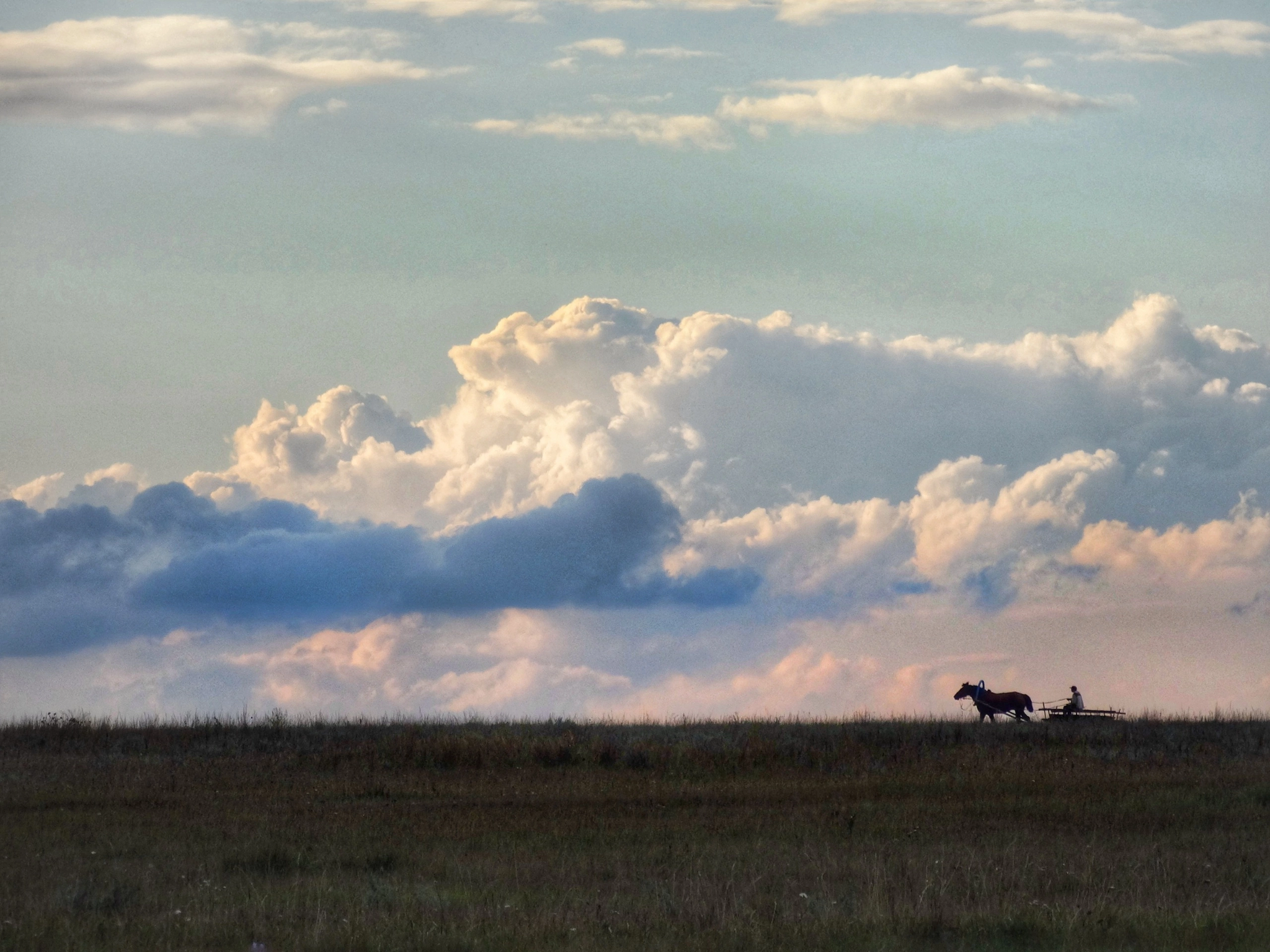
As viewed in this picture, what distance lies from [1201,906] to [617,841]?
420 inches

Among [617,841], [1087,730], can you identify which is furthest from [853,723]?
[617,841]

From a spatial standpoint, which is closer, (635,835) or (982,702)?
(635,835)

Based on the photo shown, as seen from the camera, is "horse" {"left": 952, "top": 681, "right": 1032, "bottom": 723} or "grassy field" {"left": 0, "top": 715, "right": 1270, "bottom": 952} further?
"horse" {"left": 952, "top": 681, "right": 1032, "bottom": 723}

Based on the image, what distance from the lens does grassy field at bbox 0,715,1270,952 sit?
14133mm

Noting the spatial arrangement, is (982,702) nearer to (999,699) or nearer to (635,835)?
(999,699)

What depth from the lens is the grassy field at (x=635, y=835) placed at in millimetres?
14133

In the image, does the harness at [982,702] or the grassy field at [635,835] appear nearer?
the grassy field at [635,835]

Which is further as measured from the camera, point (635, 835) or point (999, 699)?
point (999, 699)

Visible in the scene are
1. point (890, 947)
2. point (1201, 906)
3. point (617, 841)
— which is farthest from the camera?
point (617, 841)

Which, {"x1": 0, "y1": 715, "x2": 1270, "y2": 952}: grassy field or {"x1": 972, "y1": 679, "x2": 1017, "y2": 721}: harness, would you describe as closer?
{"x1": 0, "y1": 715, "x2": 1270, "y2": 952}: grassy field

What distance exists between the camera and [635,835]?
78.7 feet

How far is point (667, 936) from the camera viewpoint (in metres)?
13.6

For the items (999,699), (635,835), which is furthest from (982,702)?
(635,835)

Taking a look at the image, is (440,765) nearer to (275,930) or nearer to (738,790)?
(738,790)
